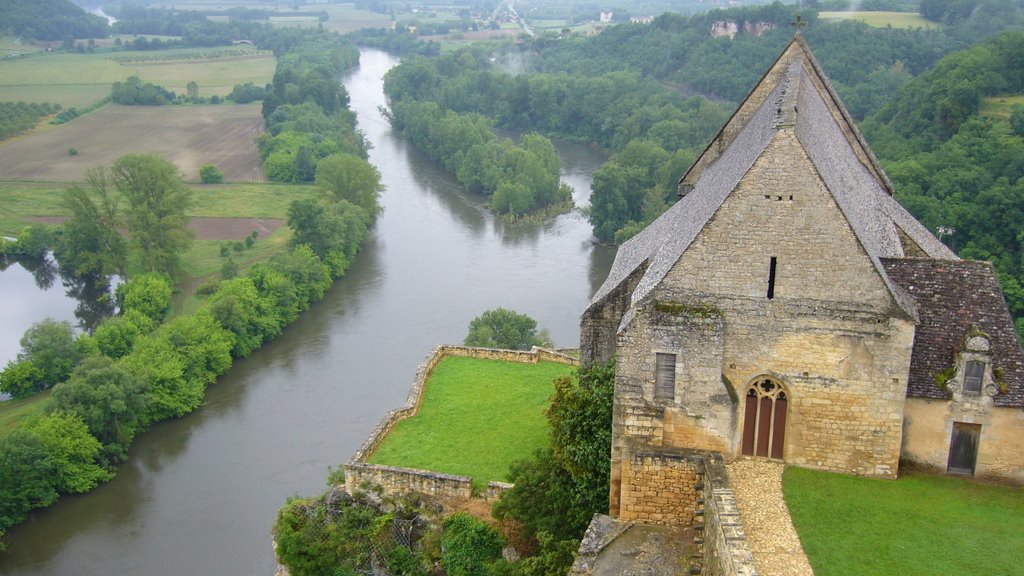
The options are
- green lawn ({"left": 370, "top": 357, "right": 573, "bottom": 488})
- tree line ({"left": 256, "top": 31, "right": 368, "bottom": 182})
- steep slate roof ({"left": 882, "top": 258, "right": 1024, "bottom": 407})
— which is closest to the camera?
steep slate roof ({"left": 882, "top": 258, "right": 1024, "bottom": 407})

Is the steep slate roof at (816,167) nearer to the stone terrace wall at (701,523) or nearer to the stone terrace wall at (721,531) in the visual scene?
the stone terrace wall at (701,523)

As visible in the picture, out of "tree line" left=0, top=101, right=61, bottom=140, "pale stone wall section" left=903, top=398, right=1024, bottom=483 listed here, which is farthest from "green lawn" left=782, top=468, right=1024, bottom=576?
"tree line" left=0, top=101, right=61, bottom=140

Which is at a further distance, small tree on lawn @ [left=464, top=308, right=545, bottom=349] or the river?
small tree on lawn @ [left=464, top=308, right=545, bottom=349]

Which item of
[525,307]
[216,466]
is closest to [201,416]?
[216,466]

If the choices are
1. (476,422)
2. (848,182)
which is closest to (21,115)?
(476,422)

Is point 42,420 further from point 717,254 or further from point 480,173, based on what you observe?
point 480,173

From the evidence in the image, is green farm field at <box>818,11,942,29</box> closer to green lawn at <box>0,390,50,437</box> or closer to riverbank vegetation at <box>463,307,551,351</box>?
riverbank vegetation at <box>463,307,551,351</box>
